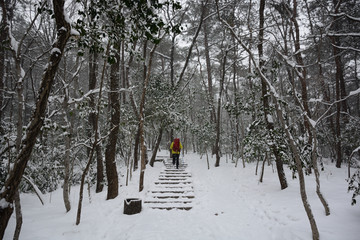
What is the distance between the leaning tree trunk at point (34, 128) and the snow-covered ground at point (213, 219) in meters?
2.24

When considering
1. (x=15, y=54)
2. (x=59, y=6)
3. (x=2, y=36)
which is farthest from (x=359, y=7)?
(x=2, y=36)

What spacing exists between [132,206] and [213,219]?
229cm

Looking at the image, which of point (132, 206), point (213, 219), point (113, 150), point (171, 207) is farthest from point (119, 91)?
point (213, 219)

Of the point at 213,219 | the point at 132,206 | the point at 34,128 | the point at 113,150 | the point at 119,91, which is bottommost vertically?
the point at 213,219

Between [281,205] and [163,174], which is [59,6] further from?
[163,174]

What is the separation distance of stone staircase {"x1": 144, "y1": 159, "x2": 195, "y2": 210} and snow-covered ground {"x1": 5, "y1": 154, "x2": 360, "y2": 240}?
29 centimetres

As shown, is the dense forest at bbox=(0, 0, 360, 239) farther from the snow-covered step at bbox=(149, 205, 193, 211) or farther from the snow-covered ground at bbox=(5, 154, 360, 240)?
the snow-covered step at bbox=(149, 205, 193, 211)

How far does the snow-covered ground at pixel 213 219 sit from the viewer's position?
3.87 m

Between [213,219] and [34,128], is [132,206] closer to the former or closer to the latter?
[213,219]

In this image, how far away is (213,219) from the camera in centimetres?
495

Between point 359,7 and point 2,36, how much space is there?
1428 cm

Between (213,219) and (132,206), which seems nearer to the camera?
(213,219)

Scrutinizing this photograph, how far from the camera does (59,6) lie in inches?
106

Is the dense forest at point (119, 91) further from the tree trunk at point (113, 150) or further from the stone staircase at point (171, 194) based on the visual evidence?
the stone staircase at point (171, 194)
